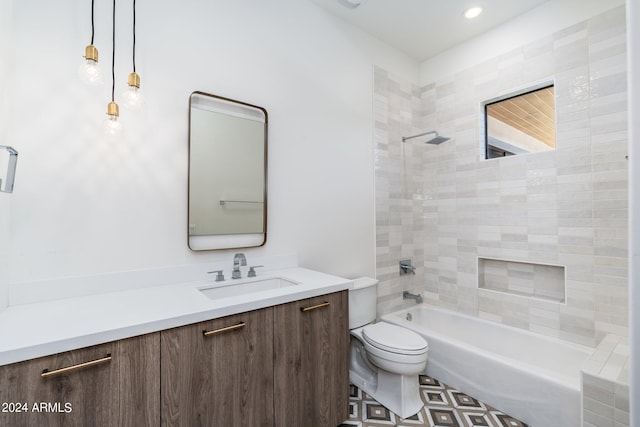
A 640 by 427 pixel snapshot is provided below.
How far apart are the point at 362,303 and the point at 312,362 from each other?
830mm

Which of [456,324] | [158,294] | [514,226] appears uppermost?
[514,226]

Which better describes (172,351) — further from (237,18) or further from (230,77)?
(237,18)

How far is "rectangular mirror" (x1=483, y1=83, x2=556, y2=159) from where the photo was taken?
233 cm

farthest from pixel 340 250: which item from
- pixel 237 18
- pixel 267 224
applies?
pixel 237 18

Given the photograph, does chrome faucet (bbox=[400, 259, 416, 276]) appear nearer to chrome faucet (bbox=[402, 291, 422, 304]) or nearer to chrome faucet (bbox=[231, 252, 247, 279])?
chrome faucet (bbox=[402, 291, 422, 304])

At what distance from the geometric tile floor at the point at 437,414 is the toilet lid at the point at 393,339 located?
1.36 ft

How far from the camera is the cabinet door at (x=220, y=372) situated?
1139mm

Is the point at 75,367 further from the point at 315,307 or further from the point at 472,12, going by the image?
the point at 472,12

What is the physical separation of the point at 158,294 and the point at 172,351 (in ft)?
1.32

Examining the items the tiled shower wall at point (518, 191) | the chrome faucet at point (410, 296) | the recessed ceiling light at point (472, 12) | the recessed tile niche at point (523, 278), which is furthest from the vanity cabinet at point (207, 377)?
the recessed ceiling light at point (472, 12)

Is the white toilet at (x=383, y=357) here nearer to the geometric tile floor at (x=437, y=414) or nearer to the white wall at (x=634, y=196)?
the geometric tile floor at (x=437, y=414)

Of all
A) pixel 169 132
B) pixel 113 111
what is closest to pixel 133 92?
pixel 113 111

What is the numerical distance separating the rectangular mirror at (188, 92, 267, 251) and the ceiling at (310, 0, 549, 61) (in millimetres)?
1234

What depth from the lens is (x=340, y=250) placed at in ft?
8.03
